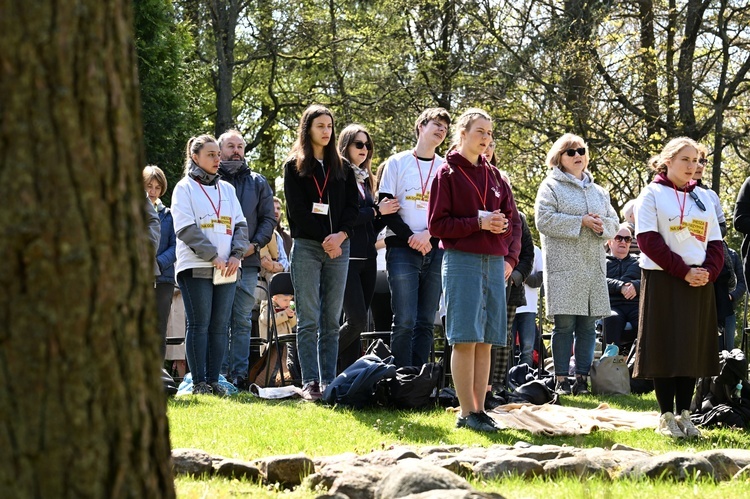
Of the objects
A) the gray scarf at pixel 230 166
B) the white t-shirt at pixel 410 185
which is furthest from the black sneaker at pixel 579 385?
the gray scarf at pixel 230 166

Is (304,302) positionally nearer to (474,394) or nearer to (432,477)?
(474,394)

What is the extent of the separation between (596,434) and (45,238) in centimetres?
557

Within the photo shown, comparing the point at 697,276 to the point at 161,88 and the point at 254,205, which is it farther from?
the point at 161,88

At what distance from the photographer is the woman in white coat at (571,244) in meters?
10.4

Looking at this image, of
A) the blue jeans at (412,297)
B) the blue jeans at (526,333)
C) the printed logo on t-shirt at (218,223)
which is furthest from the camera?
the blue jeans at (526,333)

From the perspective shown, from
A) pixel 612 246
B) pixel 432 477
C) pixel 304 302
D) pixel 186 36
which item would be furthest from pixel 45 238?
pixel 186 36

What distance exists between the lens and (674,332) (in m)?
7.51

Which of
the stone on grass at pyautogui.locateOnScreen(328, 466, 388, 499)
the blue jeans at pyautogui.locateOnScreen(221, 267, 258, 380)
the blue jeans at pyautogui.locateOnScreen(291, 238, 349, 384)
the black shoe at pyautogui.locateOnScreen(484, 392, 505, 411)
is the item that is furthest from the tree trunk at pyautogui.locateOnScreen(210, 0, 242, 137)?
the stone on grass at pyautogui.locateOnScreen(328, 466, 388, 499)

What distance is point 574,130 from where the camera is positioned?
64.6ft

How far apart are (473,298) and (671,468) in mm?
2427

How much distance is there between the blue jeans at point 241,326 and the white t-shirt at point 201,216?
988 millimetres

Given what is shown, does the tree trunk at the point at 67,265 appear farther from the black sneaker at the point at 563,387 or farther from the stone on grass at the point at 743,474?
the black sneaker at the point at 563,387

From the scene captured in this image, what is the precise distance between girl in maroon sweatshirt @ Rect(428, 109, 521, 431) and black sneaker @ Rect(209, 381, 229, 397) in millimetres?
2702

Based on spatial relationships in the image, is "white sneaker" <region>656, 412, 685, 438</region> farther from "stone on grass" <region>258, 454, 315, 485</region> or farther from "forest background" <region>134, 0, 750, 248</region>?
"forest background" <region>134, 0, 750, 248</region>
